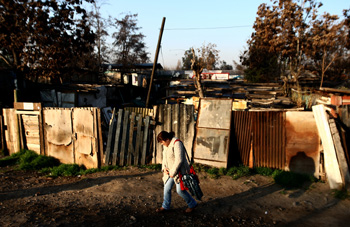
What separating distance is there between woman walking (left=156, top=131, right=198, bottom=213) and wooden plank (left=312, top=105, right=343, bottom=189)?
3265 mm

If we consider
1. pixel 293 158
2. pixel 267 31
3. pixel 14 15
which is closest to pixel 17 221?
pixel 293 158

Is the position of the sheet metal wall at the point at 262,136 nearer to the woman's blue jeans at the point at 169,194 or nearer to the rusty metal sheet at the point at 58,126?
the woman's blue jeans at the point at 169,194

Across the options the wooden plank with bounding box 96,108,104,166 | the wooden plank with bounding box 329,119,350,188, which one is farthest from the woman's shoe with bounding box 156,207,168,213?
the wooden plank with bounding box 329,119,350,188

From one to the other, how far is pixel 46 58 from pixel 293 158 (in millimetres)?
14086

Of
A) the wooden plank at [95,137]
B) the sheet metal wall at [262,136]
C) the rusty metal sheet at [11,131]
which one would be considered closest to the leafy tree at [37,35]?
the rusty metal sheet at [11,131]

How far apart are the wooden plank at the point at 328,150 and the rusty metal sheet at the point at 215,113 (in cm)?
211

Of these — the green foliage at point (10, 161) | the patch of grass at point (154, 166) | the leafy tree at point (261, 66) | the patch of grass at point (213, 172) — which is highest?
the leafy tree at point (261, 66)

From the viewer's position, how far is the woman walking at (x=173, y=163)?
404 cm

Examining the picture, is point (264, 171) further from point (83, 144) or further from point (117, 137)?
point (83, 144)

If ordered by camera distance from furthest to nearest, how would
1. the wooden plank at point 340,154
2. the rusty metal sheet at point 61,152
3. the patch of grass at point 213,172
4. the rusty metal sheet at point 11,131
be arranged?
the rusty metal sheet at point 11,131 < the rusty metal sheet at point 61,152 < the patch of grass at point 213,172 < the wooden plank at point 340,154

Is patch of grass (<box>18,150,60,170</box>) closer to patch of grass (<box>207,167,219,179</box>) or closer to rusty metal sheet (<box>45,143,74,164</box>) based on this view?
rusty metal sheet (<box>45,143,74,164</box>)

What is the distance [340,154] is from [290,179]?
116 cm

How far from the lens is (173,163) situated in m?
4.15

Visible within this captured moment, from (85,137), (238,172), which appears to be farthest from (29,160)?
(238,172)
